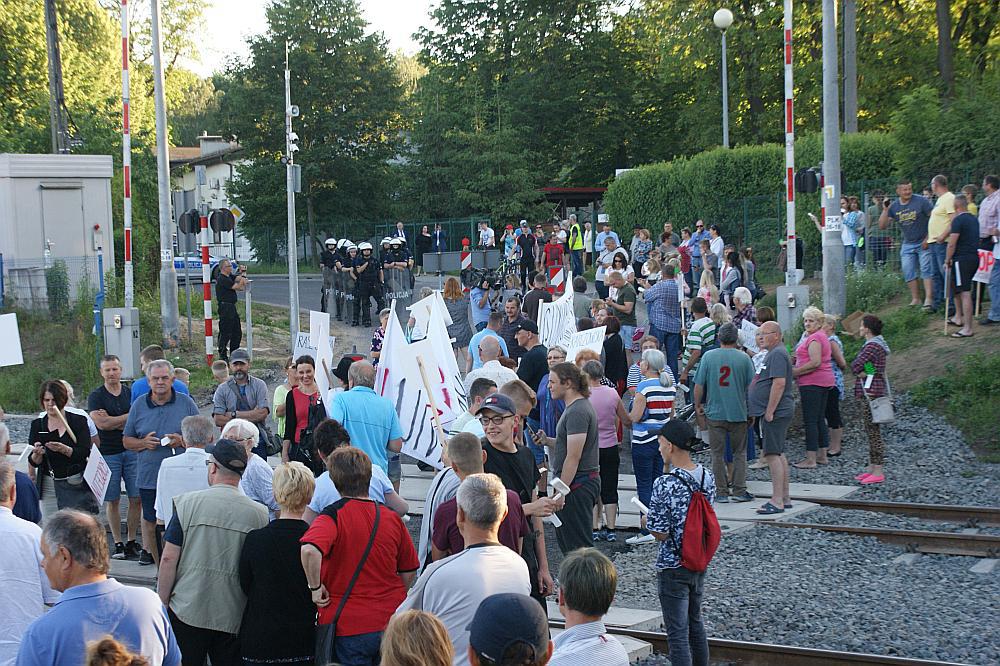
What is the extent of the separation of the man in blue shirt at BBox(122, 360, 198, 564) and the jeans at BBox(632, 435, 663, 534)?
413 centimetres

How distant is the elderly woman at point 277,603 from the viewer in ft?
19.5

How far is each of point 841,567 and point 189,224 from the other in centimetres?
1562

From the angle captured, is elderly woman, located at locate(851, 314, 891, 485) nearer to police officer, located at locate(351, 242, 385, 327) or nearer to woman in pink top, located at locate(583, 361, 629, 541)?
woman in pink top, located at locate(583, 361, 629, 541)

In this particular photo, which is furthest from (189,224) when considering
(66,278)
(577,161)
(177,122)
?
(177,122)

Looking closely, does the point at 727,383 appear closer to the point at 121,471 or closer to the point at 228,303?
the point at 121,471

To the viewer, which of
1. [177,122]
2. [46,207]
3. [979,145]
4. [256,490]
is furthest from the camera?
[177,122]

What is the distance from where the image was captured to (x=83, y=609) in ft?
14.9

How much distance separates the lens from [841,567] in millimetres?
10148

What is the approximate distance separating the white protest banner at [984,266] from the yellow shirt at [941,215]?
74 centimetres

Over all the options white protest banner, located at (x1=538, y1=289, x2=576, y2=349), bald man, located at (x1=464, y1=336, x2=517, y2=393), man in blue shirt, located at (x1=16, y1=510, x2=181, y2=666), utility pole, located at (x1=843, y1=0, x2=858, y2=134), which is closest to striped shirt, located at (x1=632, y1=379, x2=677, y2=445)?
bald man, located at (x1=464, y1=336, x2=517, y2=393)

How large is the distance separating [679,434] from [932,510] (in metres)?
6.38

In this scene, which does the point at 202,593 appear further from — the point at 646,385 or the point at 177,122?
the point at 177,122

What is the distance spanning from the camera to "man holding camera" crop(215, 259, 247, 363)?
21.4 m

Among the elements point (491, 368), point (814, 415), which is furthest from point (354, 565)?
point (814, 415)
